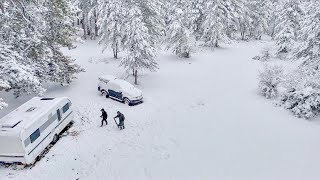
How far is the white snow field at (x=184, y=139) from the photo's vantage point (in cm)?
1460

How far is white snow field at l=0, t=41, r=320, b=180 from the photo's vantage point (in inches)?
575

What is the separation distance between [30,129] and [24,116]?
1.19 meters

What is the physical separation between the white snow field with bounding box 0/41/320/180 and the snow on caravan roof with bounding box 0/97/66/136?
7.83 feet

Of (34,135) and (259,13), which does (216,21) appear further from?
(34,135)

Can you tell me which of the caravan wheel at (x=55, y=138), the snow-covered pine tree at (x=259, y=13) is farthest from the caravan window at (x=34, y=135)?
the snow-covered pine tree at (x=259, y=13)

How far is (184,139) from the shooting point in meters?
17.8

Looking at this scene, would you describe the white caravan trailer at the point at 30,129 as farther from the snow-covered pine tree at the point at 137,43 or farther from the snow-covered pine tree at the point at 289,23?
the snow-covered pine tree at the point at 289,23

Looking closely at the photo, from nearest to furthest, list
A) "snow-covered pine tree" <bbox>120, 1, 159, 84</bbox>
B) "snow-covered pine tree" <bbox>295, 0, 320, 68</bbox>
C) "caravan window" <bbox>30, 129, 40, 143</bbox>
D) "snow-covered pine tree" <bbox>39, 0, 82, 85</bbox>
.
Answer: "caravan window" <bbox>30, 129, 40, 143</bbox>, "snow-covered pine tree" <bbox>39, 0, 82, 85</bbox>, "snow-covered pine tree" <bbox>295, 0, 320, 68</bbox>, "snow-covered pine tree" <bbox>120, 1, 159, 84</bbox>

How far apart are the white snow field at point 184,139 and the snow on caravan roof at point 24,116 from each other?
2.39 metres

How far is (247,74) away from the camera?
32094 mm

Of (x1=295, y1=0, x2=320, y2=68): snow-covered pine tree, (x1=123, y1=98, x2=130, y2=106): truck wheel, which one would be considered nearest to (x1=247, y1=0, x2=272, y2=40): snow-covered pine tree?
(x1=295, y1=0, x2=320, y2=68): snow-covered pine tree

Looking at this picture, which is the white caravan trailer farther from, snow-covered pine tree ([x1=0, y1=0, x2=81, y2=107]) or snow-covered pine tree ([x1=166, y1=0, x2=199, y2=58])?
snow-covered pine tree ([x1=166, y1=0, x2=199, y2=58])

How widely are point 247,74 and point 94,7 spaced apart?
76.5 ft

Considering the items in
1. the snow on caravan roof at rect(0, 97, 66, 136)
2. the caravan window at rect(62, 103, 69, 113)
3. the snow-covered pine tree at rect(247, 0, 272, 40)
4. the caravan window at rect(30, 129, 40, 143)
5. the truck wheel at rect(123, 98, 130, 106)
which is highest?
the snow-covered pine tree at rect(247, 0, 272, 40)
